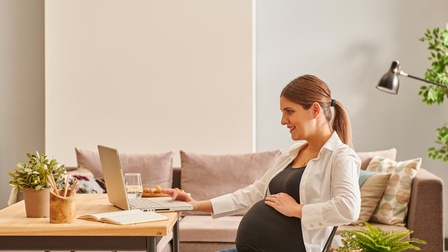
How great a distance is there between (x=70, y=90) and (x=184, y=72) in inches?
34.7

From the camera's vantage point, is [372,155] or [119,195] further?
[372,155]

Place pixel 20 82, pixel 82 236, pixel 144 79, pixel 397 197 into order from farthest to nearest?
1. pixel 20 82
2. pixel 144 79
3. pixel 397 197
4. pixel 82 236

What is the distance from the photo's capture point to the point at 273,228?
2709 millimetres

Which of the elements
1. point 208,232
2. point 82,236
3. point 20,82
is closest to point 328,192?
point 82,236

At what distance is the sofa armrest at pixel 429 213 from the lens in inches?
171

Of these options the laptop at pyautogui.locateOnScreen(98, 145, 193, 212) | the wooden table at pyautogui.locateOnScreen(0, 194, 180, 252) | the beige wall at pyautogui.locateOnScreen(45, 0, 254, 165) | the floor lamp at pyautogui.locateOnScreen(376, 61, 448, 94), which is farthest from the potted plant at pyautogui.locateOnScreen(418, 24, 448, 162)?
the wooden table at pyautogui.locateOnScreen(0, 194, 180, 252)

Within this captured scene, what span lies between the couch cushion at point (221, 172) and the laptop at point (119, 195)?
6.80ft

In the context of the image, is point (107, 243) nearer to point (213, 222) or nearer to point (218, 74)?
point (213, 222)

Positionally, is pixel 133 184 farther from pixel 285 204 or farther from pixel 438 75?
pixel 438 75

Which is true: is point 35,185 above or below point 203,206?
above

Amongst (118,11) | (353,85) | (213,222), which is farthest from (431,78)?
(118,11)

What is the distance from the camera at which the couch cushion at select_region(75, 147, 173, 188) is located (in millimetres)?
4984

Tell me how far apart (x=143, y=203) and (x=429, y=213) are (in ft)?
7.32

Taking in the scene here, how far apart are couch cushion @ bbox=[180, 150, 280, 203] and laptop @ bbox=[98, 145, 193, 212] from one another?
2.07m
